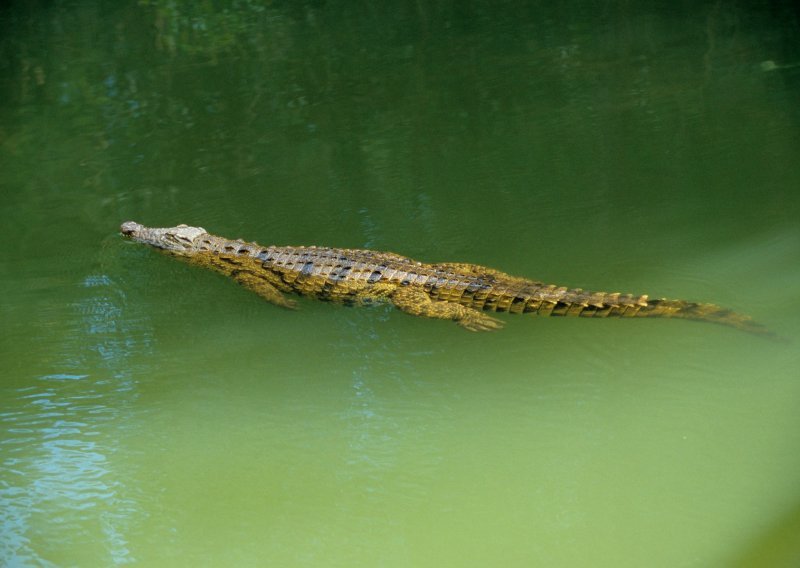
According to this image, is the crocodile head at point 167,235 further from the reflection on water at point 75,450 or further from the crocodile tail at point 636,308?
the crocodile tail at point 636,308

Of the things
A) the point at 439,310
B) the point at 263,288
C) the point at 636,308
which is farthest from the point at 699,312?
the point at 263,288

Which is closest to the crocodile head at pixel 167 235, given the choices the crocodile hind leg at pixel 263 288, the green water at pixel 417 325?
the green water at pixel 417 325

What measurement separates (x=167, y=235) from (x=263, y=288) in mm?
1088

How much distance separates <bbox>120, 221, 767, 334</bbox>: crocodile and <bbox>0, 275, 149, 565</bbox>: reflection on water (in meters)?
0.84

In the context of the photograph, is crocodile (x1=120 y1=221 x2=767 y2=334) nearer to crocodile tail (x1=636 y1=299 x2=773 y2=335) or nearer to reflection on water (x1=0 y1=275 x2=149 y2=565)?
crocodile tail (x1=636 y1=299 x2=773 y2=335)

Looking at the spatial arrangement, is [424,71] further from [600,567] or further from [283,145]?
[600,567]

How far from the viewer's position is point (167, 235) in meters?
5.98

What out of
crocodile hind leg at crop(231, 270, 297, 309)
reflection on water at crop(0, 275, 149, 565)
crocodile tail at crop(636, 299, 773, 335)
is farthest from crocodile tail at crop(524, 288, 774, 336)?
reflection on water at crop(0, 275, 149, 565)

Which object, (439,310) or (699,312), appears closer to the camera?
(699,312)

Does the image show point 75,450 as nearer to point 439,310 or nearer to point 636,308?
point 439,310

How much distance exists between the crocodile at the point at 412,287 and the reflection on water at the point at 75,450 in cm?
84

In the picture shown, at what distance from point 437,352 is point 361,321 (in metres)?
0.62

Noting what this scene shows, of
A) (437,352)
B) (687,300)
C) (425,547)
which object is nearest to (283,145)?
(437,352)

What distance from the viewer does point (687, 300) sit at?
473 cm
